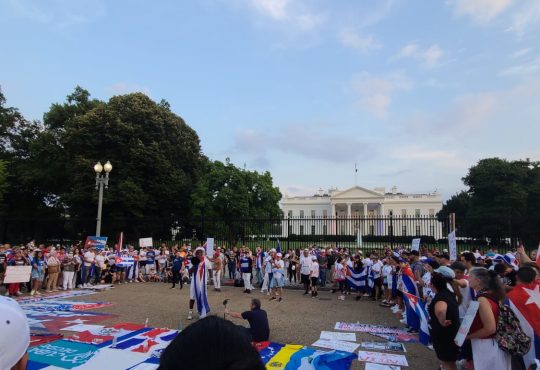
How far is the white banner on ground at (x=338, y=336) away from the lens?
352 inches

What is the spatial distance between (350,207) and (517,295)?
78.3m

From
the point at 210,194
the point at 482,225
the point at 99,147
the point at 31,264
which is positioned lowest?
the point at 31,264

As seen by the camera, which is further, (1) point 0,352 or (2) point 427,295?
(2) point 427,295

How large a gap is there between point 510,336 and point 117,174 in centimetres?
3318

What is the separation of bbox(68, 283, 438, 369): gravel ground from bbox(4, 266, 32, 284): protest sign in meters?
2.50

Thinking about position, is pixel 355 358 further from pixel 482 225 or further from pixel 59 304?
pixel 482 225

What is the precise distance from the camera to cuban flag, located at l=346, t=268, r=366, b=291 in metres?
16.0

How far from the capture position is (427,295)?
27.3ft

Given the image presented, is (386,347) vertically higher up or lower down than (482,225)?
lower down

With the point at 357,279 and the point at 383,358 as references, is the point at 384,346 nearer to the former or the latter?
the point at 383,358

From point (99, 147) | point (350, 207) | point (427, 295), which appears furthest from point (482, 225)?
point (350, 207)

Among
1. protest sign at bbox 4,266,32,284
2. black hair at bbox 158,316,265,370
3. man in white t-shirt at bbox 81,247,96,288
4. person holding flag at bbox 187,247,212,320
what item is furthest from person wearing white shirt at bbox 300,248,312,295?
black hair at bbox 158,316,265,370

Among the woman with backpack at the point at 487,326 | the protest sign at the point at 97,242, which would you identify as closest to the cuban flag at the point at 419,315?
the woman with backpack at the point at 487,326

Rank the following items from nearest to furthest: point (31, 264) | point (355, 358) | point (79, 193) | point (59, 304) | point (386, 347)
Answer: point (355, 358)
point (386, 347)
point (59, 304)
point (31, 264)
point (79, 193)
